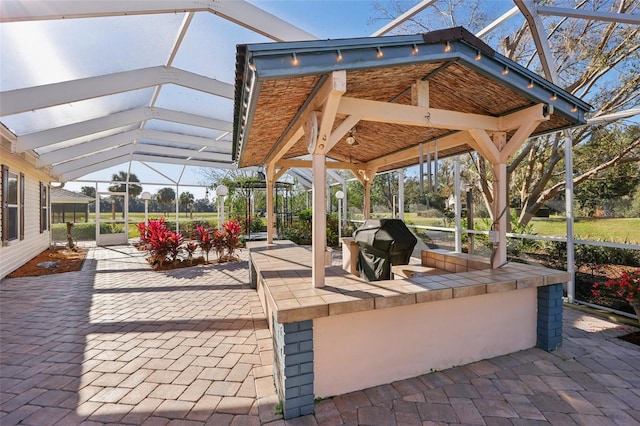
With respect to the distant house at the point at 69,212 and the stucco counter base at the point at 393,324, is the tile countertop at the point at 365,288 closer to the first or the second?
the stucco counter base at the point at 393,324

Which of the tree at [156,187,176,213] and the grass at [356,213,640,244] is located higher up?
the tree at [156,187,176,213]

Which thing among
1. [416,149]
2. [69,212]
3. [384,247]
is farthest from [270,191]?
[69,212]

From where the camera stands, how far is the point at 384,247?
13.6ft

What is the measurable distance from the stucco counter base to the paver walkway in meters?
0.15

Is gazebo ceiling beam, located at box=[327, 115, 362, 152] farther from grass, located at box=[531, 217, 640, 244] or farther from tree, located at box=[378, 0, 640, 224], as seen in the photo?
grass, located at box=[531, 217, 640, 244]

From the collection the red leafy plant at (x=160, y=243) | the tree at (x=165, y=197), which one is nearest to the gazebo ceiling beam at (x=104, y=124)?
the red leafy plant at (x=160, y=243)

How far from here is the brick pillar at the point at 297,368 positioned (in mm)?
2154

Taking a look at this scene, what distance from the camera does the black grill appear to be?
13.6ft

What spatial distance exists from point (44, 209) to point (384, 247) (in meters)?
12.8

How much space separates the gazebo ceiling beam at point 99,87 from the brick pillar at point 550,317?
19.2 feet

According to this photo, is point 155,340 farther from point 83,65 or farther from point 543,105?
point 543,105

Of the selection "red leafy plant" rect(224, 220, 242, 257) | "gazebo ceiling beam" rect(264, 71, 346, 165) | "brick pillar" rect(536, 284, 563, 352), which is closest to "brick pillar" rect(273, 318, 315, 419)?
"gazebo ceiling beam" rect(264, 71, 346, 165)

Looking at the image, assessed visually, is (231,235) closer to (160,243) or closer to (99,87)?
(160,243)

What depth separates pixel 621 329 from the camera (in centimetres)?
364
